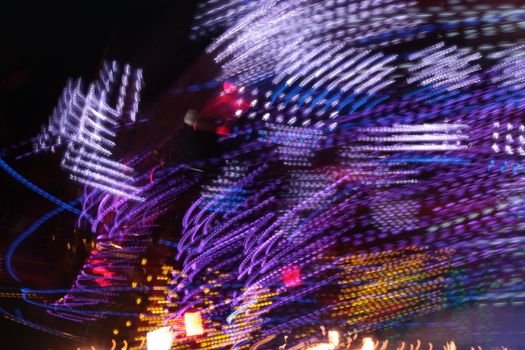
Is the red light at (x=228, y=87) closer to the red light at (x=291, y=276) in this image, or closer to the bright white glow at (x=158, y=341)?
the bright white glow at (x=158, y=341)

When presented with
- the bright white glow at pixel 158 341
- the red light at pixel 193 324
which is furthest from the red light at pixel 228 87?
the red light at pixel 193 324

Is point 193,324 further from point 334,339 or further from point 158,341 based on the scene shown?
point 334,339

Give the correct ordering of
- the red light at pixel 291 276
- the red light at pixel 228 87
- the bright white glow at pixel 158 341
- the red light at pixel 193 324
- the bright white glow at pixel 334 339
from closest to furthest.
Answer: the red light at pixel 228 87 → the bright white glow at pixel 158 341 → the red light at pixel 193 324 → the bright white glow at pixel 334 339 → the red light at pixel 291 276

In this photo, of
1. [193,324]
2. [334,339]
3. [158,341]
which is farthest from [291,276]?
[158,341]

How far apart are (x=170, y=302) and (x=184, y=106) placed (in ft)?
20.3

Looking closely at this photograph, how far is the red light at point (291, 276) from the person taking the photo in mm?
10687

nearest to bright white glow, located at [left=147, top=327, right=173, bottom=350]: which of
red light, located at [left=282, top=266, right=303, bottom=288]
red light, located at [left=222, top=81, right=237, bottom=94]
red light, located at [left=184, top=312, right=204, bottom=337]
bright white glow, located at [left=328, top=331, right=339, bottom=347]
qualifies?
red light, located at [left=184, top=312, right=204, bottom=337]

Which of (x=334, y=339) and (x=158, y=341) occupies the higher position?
(x=158, y=341)

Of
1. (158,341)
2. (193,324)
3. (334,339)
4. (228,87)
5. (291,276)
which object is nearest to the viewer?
(228,87)

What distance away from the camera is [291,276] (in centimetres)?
1085

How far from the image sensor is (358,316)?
12.1 metres

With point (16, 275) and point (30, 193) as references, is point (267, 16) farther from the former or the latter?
point (16, 275)

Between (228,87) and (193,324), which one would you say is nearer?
(228,87)

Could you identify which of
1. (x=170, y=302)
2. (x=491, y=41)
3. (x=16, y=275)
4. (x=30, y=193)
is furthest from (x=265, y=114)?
(x=170, y=302)
